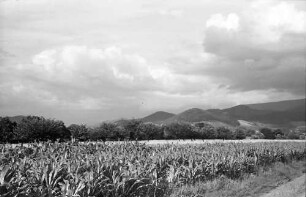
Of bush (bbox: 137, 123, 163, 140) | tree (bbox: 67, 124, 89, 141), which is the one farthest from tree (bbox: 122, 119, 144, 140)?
tree (bbox: 67, 124, 89, 141)

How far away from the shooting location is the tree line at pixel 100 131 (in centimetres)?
3688

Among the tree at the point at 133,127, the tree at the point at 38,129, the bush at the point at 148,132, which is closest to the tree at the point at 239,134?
the bush at the point at 148,132

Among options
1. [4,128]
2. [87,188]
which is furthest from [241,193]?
[4,128]

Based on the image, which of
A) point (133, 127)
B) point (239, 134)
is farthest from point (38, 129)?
point (239, 134)

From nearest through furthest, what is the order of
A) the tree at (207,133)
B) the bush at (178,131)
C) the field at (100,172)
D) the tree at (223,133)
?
the field at (100,172)
the bush at (178,131)
the tree at (207,133)
the tree at (223,133)

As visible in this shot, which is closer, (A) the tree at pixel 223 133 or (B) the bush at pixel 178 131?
(B) the bush at pixel 178 131

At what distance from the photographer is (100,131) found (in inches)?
1991

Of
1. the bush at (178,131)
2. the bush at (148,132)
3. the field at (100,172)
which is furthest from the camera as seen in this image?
the bush at (178,131)

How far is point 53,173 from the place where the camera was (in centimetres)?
1198

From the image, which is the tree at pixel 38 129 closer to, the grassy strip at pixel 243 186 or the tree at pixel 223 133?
the grassy strip at pixel 243 186

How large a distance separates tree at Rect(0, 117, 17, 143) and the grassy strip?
24.0 metres

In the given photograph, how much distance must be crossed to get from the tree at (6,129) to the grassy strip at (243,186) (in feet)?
78.8

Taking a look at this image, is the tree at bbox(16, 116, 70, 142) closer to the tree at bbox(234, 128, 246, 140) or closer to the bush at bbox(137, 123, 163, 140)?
the bush at bbox(137, 123, 163, 140)

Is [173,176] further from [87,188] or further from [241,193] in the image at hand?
[87,188]
